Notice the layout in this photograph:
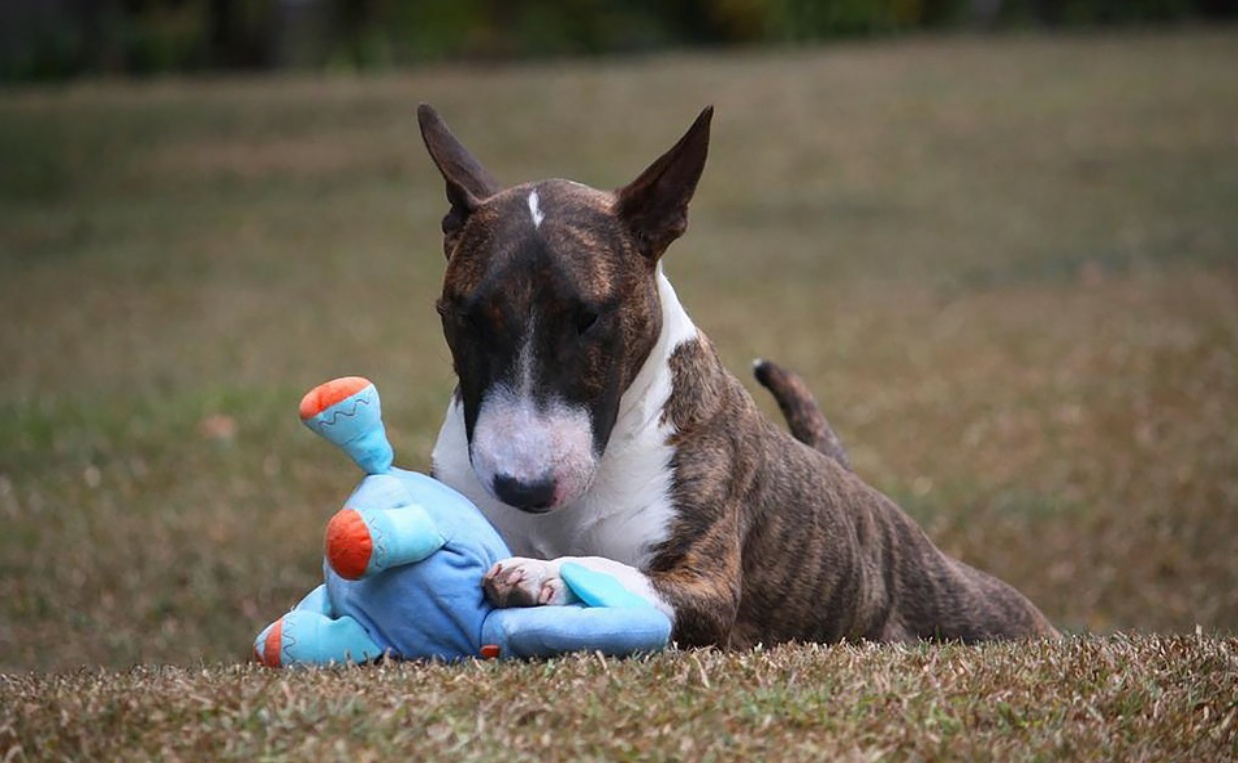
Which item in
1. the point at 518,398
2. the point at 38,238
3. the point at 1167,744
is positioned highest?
the point at 518,398

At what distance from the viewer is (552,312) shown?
170 inches

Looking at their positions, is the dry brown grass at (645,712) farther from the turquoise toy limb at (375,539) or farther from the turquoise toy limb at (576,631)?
the turquoise toy limb at (375,539)

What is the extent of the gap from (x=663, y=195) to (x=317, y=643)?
1.42 meters

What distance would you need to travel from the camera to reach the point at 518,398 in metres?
4.23

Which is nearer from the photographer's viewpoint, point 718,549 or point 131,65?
point 718,549

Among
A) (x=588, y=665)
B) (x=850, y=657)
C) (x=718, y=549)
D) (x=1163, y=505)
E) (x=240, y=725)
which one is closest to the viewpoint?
(x=240, y=725)

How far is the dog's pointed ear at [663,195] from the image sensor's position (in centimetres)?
464

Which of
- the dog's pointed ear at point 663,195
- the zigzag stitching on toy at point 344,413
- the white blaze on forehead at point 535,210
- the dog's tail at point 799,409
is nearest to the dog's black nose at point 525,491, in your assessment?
the zigzag stitching on toy at point 344,413

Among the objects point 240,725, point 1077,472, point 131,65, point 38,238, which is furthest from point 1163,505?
point 131,65

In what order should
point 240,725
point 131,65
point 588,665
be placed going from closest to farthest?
point 240,725, point 588,665, point 131,65

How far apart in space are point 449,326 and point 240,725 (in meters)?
1.21

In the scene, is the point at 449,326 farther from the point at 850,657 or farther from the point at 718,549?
the point at 850,657

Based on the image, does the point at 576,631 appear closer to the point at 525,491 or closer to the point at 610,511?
the point at 525,491

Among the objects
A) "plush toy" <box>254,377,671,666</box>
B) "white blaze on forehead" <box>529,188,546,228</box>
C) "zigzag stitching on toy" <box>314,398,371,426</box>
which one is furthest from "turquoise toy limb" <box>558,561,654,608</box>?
"white blaze on forehead" <box>529,188,546,228</box>
